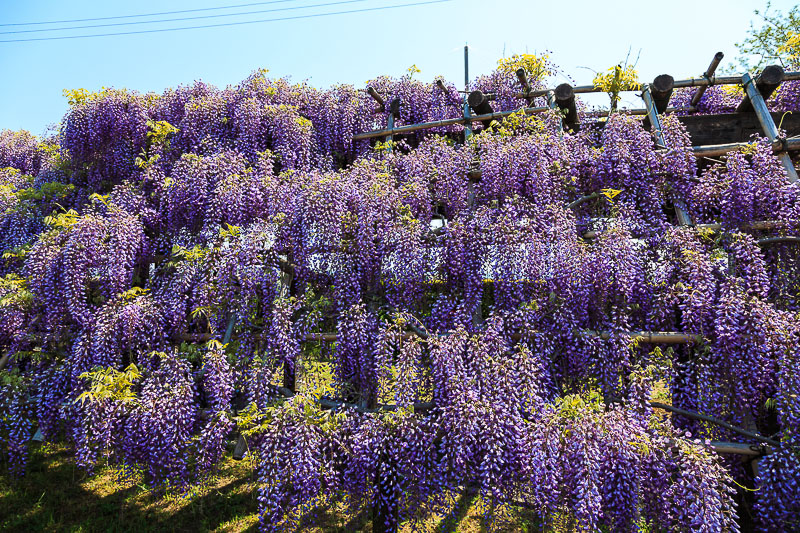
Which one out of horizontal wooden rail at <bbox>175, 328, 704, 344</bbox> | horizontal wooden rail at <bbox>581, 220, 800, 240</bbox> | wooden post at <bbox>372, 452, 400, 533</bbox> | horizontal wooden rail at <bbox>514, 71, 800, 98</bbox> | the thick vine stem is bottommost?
wooden post at <bbox>372, 452, 400, 533</bbox>

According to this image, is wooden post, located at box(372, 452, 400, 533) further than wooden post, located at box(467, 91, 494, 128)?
No

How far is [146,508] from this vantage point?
18.2 feet

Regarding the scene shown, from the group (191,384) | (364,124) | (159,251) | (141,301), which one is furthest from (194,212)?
(364,124)

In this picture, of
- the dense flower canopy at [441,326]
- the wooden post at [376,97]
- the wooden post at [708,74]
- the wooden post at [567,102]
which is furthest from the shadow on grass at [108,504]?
the wooden post at [708,74]

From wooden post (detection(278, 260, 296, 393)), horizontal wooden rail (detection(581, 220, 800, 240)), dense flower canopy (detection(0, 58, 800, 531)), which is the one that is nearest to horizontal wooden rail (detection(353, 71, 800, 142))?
dense flower canopy (detection(0, 58, 800, 531))

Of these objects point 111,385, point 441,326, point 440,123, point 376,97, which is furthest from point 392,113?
point 111,385

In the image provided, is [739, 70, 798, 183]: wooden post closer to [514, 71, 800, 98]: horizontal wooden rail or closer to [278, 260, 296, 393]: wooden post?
[514, 71, 800, 98]: horizontal wooden rail

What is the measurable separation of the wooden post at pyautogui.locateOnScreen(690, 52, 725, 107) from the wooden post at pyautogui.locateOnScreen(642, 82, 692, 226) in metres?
0.66

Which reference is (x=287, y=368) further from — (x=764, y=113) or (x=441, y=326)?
(x=764, y=113)

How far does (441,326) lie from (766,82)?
463cm

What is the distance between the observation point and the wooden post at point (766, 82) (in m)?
5.48

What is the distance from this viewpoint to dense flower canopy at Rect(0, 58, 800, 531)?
4152 mm

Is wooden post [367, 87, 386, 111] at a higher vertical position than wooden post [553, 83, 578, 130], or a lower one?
higher

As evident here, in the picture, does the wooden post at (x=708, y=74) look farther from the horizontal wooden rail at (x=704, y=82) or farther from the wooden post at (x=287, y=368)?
the wooden post at (x=287, y=368)
